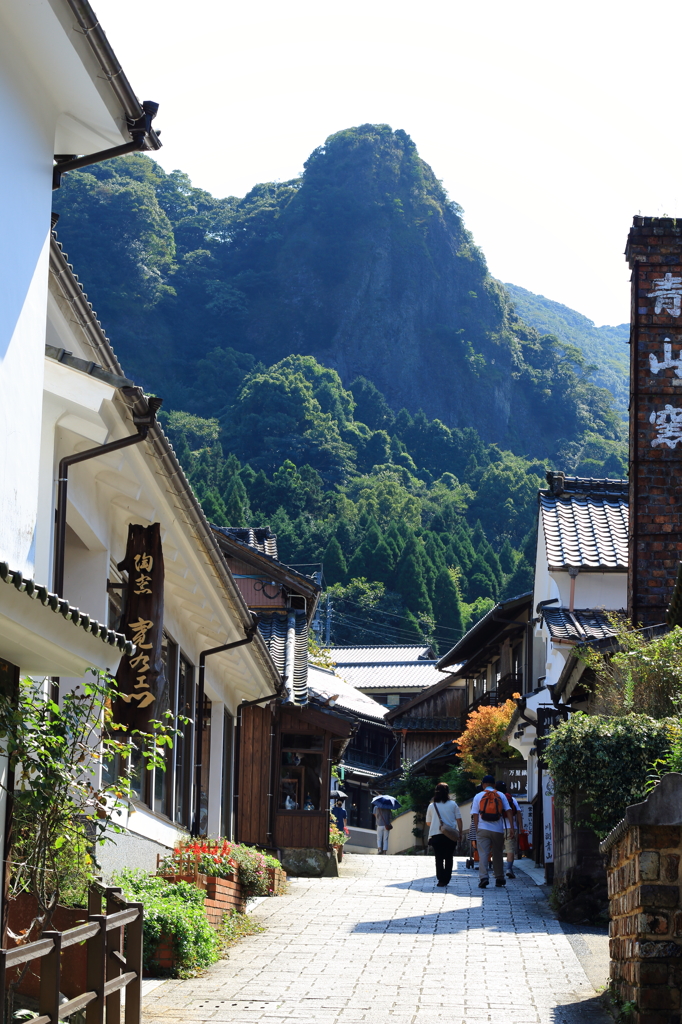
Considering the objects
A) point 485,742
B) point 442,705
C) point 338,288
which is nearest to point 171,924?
point 485,742

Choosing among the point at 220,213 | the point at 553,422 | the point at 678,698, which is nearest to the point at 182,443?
the point at 553,422

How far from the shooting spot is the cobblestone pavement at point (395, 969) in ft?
25.9

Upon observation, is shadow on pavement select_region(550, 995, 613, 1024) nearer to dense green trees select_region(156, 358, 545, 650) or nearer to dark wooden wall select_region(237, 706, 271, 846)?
dark wooden wall select_region(237, 706, 271, 846)

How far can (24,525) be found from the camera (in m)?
7.02

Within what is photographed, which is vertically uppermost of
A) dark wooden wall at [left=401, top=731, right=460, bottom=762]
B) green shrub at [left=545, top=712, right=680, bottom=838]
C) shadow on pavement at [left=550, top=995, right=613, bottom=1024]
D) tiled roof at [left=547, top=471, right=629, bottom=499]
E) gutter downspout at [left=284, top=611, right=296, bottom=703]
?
tiled roof at [left=547, top=471, right=629, bottom=499]

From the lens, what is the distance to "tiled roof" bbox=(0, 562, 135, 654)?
5.23 meters

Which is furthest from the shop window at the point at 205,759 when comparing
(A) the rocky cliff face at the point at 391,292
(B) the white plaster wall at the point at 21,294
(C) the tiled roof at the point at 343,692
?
(A) the rocky cliff face at the point at 391,292

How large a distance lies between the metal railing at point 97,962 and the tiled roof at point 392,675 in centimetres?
5124

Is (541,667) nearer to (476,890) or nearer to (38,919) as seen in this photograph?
(476,890)

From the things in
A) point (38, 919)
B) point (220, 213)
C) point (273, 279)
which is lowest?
point (38, 919)

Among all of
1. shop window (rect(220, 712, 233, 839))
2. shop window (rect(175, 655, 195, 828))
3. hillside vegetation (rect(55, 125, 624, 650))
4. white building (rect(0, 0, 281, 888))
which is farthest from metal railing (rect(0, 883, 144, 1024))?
hillside vegetation (rect(55, 125, 624, 650))

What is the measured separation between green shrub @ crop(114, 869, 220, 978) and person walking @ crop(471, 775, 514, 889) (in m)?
7.74

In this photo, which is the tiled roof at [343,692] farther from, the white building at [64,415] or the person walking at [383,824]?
the white building at [64,415]

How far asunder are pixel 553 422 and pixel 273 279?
42.5 meters
